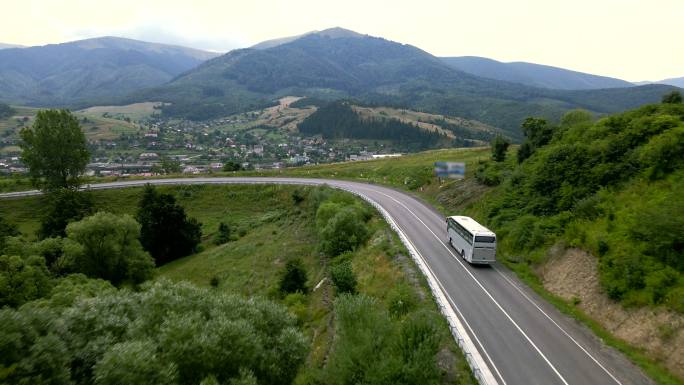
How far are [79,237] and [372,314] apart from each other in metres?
41.4

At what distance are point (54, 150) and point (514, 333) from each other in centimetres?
8530

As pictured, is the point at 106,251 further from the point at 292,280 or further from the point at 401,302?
the point at 401,302

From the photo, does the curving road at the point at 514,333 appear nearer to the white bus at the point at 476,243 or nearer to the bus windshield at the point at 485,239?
the white bus at the point at 476,243

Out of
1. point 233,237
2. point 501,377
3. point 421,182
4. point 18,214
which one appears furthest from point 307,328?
point 18,214

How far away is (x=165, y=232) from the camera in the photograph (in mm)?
63219

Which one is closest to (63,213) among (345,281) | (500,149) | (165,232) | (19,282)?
(165,232)

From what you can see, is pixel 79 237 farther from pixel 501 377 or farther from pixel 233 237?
pixel 501 377

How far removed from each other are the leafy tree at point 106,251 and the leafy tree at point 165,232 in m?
13.1

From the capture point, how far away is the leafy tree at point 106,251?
153 ft

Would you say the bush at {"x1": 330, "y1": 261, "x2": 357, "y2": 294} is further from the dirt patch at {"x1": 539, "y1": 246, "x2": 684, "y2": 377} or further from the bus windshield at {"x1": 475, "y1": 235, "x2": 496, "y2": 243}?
the dirt patch at {"x1": 539, "y1": 246, "x2": 684, "y2": 377}

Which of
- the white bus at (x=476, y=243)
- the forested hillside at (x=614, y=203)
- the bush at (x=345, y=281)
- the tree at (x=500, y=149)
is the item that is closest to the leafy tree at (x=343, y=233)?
the bush at (x=345, y=281)

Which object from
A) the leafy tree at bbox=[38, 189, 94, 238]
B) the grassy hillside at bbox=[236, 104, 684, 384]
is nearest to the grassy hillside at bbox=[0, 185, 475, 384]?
the leafy tree at bbox=[38, 189, 94, 238]

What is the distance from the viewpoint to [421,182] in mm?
79438

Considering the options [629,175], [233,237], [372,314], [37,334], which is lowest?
[233,237]
